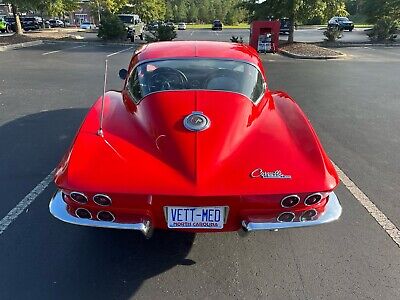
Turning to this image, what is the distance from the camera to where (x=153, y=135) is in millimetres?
2920

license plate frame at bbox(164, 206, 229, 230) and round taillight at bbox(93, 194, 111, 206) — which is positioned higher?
round taillight at bbox(93, 194, 111, 206)

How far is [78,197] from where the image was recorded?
8.15 feet

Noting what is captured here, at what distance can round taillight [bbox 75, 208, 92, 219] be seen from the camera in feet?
8.39

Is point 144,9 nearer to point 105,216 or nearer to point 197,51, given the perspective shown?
point 197,51

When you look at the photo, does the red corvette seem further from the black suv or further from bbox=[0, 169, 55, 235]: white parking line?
the black suv

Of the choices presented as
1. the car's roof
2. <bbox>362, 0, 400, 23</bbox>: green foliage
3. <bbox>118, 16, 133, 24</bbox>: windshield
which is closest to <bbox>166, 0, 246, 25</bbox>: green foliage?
<bbox>362, 0, 400, 23</bbox>: green foliage

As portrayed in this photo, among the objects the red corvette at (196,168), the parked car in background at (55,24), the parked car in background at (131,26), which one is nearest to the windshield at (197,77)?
the red corvette at (196,168)

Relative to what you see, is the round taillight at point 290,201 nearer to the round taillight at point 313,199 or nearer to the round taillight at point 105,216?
the round taillight at point 313,199

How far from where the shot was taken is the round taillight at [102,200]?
2430mm

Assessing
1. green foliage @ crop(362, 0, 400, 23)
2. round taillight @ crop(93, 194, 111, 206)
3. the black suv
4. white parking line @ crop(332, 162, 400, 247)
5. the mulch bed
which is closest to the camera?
round taillight @ crop(93, 194, 111, 206)

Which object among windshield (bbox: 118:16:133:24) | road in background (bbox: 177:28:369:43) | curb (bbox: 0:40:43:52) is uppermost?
windshield (bbox: 118:16:133:24)

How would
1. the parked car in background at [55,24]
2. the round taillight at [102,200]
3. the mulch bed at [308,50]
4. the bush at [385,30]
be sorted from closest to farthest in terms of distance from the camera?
the round taillight at [102,200], the mulch bed at [308,50], the bush at [385,30], the parked car in background at [55,24]

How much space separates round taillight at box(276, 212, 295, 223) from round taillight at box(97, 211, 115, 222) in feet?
3.90

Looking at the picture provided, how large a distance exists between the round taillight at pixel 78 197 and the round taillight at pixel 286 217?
53.9 inches
